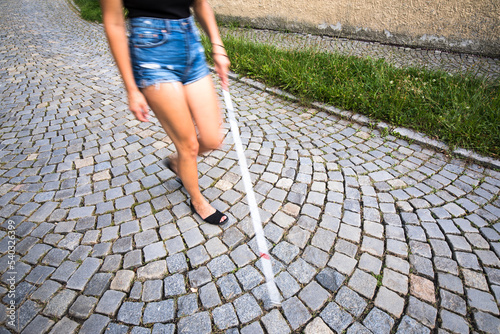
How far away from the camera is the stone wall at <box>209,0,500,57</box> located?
5668mm

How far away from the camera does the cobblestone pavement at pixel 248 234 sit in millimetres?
1899

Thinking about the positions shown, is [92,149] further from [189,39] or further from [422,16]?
[422,16]

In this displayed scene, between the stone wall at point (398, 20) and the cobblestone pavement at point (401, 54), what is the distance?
0.21 metres

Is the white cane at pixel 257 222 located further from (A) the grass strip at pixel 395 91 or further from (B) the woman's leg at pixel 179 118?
(A) the grass strip at pixel 395 91

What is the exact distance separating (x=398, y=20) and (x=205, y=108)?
251 inches

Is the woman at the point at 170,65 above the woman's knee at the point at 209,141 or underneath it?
above

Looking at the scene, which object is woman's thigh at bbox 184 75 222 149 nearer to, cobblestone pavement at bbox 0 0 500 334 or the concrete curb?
cobblestone pavement at bbox 0 0 500 334

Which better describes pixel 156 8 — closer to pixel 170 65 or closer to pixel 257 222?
pixel 170 65

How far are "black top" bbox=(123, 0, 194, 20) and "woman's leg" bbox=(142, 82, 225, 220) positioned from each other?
404 millimetres

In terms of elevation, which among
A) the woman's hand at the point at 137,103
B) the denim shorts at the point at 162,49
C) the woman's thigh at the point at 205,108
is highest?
the denim shorts at the point at 162,49

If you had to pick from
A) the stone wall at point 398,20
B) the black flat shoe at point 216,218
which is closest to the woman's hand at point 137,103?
the black flat shoe at point 216,218

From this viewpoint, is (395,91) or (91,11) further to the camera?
(91,11)

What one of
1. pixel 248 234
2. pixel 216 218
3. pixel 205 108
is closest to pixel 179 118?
pixel 205 108

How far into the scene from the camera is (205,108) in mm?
2090
